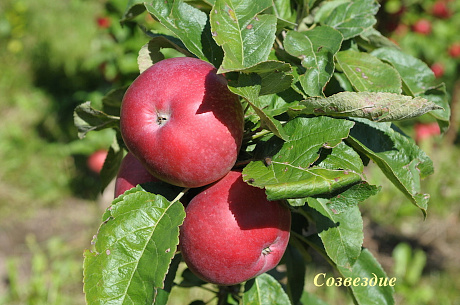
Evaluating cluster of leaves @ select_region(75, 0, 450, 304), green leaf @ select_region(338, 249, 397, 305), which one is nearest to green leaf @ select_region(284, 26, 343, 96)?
cluster of leaves @ select_region(75, 0, 450, 304)

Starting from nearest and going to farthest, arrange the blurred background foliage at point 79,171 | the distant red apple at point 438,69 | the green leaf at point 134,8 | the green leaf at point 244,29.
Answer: the green leaf at point 244,29 → the green leaf at point 134,8 → the blurred background foliage at point 79,171 → the distant red apple at point 438,69

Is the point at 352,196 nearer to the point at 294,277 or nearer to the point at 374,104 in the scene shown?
the point at 374,104

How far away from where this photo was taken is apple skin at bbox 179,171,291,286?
34.6 inches

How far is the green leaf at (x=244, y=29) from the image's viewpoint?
0.83 metres

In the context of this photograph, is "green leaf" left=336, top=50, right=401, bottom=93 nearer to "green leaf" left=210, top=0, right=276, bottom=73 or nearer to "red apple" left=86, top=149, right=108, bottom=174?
"green leaf" left=210, top=0, right=276, bottom=73

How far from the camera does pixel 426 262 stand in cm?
320

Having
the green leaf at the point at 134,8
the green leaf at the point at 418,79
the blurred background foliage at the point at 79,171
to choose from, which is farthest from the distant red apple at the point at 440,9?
the green leaf at the point at 134,8

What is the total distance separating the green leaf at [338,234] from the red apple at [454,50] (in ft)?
12.7

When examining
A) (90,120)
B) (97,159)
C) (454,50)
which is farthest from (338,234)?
(454,50)

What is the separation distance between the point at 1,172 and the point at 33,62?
1581 millimetres

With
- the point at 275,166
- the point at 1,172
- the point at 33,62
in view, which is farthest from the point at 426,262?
the point at 33,62

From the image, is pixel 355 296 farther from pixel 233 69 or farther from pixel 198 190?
pixel 233 69

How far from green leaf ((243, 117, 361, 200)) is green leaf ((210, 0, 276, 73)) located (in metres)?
0.14

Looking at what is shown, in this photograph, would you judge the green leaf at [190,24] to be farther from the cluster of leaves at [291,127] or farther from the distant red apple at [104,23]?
the distant red apple at [104,23]
